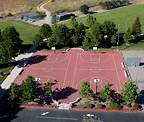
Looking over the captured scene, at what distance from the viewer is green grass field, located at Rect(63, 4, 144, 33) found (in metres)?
82.0

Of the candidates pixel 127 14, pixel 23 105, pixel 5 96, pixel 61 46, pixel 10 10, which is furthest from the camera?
pixel 10 10

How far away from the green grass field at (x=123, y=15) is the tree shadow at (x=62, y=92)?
43.3m

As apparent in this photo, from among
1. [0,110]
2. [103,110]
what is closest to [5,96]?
[0,110]

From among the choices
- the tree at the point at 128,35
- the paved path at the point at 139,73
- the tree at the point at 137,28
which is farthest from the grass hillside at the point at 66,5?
the paved path at the point at 139,73

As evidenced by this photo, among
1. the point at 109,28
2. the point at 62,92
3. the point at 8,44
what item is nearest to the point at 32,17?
the point at 8,44

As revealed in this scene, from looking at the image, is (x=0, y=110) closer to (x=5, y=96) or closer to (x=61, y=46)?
(x=5, y=96)

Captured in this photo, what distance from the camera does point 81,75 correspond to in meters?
47.9

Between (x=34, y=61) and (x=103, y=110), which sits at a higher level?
(x=34, y=61)

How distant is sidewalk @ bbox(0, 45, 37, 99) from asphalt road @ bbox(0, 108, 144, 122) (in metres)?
7.77

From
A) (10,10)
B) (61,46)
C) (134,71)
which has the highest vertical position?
(10,10)

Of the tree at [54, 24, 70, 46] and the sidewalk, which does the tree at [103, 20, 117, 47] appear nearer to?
the tree at [54, 24, 70, 46]

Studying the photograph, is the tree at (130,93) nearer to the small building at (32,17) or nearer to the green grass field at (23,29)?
the green grass field at (23,29)

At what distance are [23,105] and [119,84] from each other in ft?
74.7

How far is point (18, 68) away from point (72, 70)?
1603 cm
